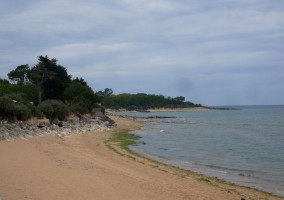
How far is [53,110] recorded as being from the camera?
4169 cm

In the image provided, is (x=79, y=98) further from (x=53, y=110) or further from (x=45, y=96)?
(x=53, y=110)

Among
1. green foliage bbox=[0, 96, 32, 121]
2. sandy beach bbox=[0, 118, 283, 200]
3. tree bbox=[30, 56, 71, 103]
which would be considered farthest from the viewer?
tree bbox=[30, 56, 71, 103]

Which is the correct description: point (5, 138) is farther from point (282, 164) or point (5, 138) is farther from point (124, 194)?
point (282, 164)

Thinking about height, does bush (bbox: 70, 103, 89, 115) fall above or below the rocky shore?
above

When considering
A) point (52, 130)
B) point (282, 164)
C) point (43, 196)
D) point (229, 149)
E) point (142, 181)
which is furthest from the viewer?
point (52, 130)

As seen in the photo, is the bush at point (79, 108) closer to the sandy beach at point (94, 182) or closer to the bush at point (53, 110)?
the bush at point (53, 110)

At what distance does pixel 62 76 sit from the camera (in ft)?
191

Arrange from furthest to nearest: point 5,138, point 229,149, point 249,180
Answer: point 229,149
point 5,138
point 249,180

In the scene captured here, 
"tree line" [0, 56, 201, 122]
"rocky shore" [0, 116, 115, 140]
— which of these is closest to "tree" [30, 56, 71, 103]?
"tree line" [0, 56, 201, 122]

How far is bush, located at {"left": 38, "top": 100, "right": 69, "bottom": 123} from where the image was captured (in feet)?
132

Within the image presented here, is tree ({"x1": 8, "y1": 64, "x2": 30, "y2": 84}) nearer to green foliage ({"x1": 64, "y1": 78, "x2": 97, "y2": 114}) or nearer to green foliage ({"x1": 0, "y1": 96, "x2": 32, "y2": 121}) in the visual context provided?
green foliage ({"x1": 64, "y1": 78, "x2": 97, "y2": 114})

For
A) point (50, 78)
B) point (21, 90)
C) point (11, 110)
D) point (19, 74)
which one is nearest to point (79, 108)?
point (50, 78)

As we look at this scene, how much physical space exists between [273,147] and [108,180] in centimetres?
2221

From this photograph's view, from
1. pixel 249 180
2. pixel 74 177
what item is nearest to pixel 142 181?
pixel 74 177
